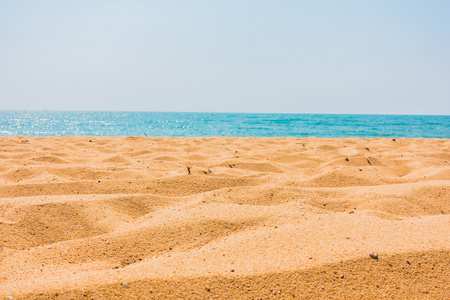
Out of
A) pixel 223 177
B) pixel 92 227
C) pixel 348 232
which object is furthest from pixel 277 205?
pixel 92 227

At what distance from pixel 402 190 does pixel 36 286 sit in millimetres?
2429

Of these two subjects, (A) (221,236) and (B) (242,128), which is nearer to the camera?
(A) (221,236)

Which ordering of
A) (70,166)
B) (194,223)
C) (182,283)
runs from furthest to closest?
1. (70,166)
2. (194,223)
3. (182,283)

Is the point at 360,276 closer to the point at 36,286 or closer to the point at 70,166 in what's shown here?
the point at 36,286

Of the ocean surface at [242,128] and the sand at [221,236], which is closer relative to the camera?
the sand at [221,236]

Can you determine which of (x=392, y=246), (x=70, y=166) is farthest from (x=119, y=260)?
(x=70, y=166)

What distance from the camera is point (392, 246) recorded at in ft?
4.58

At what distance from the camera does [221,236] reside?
62.9 inches

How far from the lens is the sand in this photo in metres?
1.15

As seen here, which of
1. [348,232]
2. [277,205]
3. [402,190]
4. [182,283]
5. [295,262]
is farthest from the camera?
[402,190]

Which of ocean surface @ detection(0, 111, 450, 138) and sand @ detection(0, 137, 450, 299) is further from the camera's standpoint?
ocean surface @ detection(0, 111, 450, 138)

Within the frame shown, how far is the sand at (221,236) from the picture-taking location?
3.78 ft

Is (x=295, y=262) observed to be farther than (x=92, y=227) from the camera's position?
No

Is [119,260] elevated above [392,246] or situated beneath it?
situated beneath
